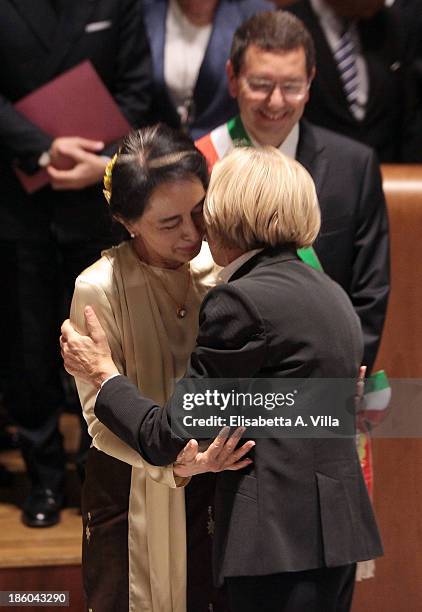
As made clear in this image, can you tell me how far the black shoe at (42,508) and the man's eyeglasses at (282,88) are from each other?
113 cm

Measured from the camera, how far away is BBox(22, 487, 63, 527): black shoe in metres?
2.98

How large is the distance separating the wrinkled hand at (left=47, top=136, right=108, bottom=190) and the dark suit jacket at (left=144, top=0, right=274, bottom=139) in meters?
0.26

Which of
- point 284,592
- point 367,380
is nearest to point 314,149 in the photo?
point 367,380

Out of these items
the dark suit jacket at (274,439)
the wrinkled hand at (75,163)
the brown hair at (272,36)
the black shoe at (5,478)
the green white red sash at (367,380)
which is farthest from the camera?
the black shoe at (5,478)

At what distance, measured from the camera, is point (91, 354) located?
200 cm

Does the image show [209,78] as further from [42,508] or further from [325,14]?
[42,508]

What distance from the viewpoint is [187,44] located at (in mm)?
3145

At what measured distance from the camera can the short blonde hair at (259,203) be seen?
1863mm

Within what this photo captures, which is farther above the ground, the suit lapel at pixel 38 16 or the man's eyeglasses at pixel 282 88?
the suit lapel at pixel 38 16

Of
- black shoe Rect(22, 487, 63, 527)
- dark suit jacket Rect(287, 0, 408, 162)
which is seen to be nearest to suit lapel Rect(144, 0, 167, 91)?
dark suit jacket Rect(287, 0, 408, 162)

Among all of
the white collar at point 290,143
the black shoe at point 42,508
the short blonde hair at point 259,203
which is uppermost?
the short blonde hair at point 259,203

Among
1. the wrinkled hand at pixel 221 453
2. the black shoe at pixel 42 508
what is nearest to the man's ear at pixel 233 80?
the wrinkled hand at pixel 221 453

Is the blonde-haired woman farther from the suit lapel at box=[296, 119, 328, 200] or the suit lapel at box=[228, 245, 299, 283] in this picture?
the suit lapel at box=[296, 119, 328, 200]

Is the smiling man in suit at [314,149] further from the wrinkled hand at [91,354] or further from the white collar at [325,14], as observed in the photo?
the wrinkled hand at [91,354]
